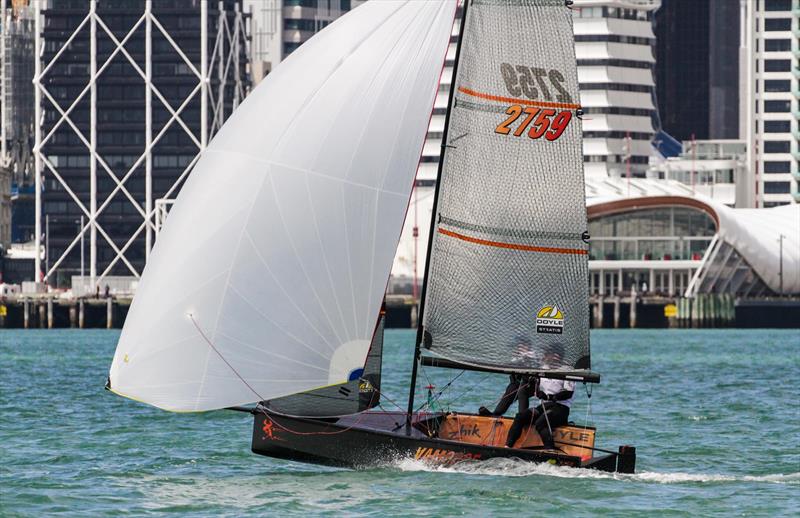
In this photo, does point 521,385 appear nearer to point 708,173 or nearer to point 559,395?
point 559,395

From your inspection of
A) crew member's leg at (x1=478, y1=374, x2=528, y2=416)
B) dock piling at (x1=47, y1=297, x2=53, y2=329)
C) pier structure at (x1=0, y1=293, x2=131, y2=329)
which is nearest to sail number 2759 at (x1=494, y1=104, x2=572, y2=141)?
crew member's leg at (x1=478, y1=374, x2=528, y2=416)

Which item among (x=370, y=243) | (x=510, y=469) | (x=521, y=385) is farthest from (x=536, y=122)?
(x=510, y=469)

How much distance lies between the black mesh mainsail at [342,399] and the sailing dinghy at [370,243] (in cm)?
2

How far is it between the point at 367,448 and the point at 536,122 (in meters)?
4.80

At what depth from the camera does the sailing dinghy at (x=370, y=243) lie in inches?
858

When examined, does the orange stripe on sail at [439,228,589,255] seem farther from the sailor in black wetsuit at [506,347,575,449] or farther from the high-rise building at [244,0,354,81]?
the high-rise building at [244,0,354,81]

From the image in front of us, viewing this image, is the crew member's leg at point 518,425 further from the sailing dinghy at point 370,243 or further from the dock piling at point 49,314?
the dock piling at point 49,314

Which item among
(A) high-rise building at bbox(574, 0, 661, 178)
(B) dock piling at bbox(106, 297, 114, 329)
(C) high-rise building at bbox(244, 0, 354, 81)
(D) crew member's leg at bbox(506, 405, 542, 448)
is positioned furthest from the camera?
(C) high-rise building at bbox(244, 0, 354, 81)

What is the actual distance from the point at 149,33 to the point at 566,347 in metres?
140

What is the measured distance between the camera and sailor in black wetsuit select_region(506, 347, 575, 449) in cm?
2239

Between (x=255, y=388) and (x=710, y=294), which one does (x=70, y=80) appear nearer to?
(x=710, y=294)

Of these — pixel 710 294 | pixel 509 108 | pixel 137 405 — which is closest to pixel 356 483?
pixel 509 108

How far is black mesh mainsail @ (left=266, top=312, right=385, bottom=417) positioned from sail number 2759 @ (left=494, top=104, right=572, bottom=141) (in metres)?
3.00

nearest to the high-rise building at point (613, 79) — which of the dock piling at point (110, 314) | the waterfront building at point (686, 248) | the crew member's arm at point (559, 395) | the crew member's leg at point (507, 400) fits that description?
the waterfront building at point (686, 248)
